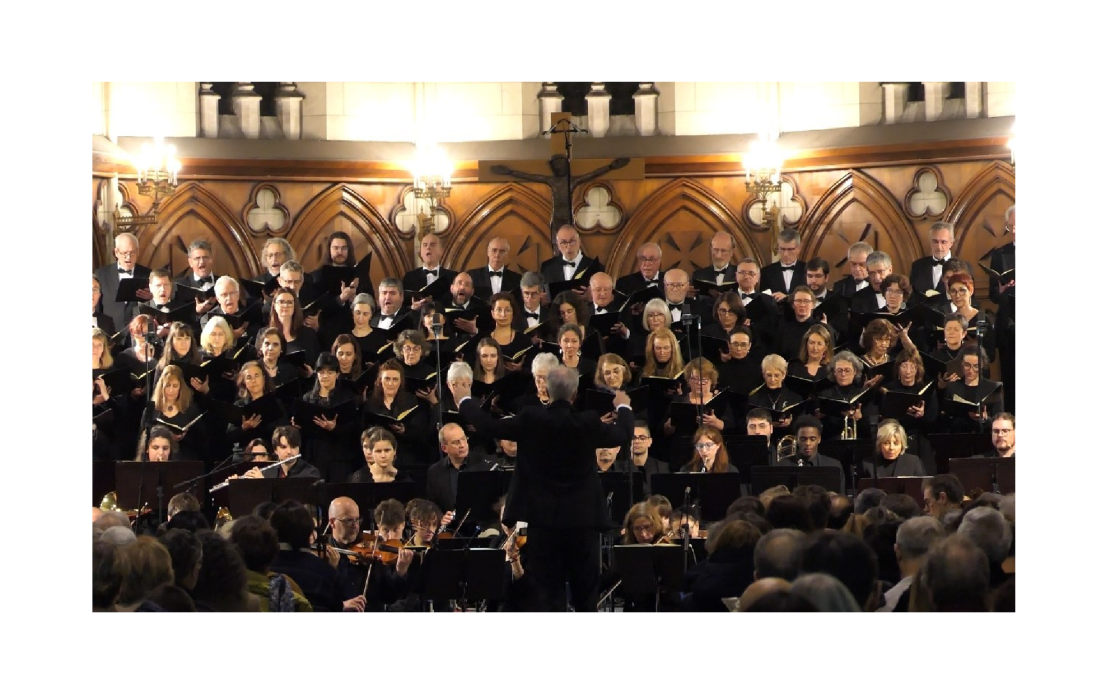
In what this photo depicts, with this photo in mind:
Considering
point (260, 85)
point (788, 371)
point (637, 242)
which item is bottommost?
point (788, 371)

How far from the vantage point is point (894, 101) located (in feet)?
31.2

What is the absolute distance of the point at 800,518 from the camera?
17.3 ft

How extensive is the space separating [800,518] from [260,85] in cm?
562

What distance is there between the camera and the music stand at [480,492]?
6.45 metres

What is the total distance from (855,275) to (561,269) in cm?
150

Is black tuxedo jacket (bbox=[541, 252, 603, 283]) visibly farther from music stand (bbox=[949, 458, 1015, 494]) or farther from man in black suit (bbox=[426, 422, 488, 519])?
music stand (bbox=[949, 458, 1015, 494])

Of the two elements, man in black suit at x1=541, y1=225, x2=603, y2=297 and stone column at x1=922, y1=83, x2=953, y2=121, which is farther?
stone column at x1=922, y1=83, x2=953, y2=121

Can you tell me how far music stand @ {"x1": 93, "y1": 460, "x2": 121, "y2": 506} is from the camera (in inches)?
275

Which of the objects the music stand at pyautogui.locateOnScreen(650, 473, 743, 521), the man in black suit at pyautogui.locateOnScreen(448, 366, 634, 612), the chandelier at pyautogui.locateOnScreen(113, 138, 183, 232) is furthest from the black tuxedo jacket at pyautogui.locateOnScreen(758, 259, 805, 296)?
the chandelier at pyautogui.locateOnScreen(113, 138, 183, 232)

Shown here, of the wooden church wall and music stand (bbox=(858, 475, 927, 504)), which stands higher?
the wooden church wall

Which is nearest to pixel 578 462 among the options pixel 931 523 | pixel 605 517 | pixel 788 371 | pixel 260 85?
pixel 605 517

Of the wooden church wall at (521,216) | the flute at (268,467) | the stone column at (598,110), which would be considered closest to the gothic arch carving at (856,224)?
the wooden church wall at (521,216)

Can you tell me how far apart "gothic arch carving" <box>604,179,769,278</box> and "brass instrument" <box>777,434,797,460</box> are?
2473 millimetres
